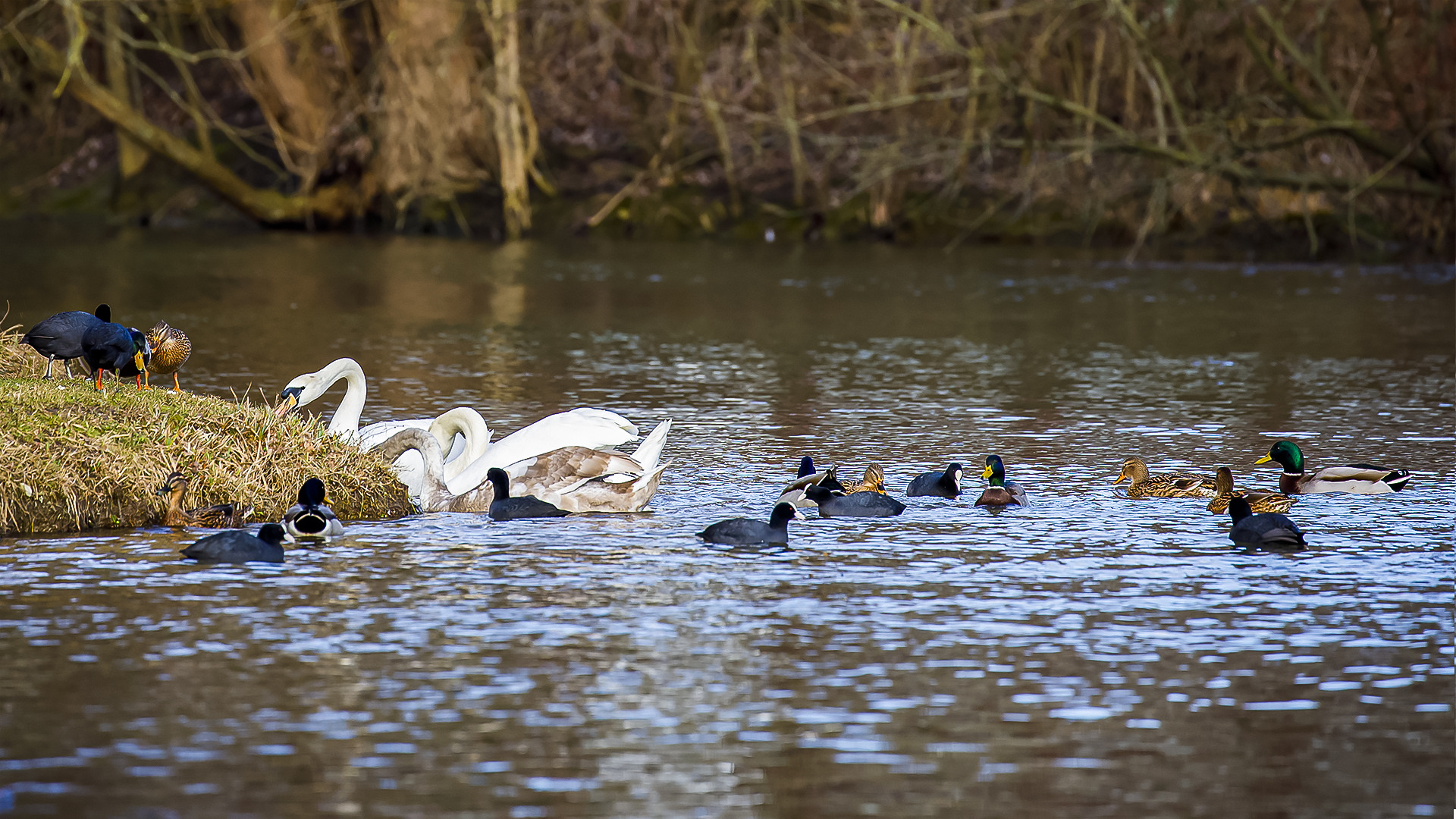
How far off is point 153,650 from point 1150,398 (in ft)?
37.5

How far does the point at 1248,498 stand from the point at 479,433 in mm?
4425

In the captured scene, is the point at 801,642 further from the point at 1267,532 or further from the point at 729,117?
the point at 729,117

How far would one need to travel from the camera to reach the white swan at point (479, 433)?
484 inches

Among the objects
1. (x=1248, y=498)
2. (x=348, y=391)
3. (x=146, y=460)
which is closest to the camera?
(x=146, y=460)

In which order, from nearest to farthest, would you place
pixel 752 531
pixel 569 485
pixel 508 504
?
pixel 752 531, pixel 508 504, pixel 569 485

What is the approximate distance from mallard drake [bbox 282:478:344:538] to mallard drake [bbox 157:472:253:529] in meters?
0.31

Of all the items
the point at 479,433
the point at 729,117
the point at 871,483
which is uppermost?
the point at 729,117

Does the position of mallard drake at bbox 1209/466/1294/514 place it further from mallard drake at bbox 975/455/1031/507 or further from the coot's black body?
the coot's black body

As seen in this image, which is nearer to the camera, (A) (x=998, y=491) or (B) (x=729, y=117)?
(A) (x=998, y=491)

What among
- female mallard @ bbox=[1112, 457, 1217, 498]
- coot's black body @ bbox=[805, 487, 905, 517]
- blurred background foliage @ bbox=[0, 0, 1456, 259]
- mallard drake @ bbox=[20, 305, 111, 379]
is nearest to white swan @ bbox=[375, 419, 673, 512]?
coot's black body @ bbox=[805, 487, 905, 517]

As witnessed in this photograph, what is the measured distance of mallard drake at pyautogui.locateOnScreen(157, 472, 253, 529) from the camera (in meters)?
11.0

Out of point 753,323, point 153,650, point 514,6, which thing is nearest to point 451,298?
→ point 753,323

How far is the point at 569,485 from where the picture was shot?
469 inches

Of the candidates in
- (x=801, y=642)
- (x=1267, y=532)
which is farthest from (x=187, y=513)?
(x=1267, y=532)
